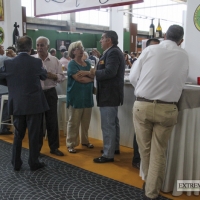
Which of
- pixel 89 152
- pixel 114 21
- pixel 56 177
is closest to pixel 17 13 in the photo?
pixel 89 152

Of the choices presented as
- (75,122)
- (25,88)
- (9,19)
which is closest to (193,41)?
(75,122)

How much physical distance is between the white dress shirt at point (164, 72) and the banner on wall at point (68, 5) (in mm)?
1254

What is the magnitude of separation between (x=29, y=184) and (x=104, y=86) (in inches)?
49.4

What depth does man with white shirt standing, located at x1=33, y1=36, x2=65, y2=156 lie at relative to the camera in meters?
3.30

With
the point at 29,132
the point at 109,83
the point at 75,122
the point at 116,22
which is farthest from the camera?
the point at 116,22

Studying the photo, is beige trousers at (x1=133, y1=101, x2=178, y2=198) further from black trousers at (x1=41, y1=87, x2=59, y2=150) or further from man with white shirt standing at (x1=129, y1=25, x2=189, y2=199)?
black trousers at (x1=41, y1=87, x2=59, y2=150)

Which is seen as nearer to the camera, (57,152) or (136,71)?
(136,71)

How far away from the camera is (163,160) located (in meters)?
2.29

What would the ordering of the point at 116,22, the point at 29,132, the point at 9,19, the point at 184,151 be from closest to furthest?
1. the point at 184,151
2. the point at 29,132
3. the point at 9,19
4. the point at 116,22

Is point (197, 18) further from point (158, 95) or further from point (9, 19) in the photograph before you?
point (9, 19)

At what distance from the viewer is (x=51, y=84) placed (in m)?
3.39

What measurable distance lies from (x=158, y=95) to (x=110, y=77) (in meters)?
0.93

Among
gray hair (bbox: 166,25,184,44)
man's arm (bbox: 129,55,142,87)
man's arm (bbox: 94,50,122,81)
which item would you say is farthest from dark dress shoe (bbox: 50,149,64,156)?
gray hair (bbox: 166,25,184,44)

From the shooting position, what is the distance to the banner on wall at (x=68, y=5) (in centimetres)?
350
